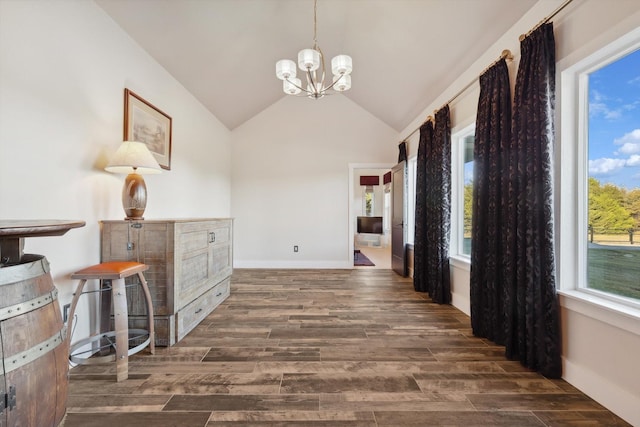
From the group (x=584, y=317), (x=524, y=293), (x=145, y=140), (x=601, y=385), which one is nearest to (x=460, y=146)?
(x=524, y=293)

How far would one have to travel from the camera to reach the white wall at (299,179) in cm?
505

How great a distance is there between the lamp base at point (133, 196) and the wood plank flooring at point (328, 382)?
3.52 feet

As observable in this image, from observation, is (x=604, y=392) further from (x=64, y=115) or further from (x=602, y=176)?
(x=64, y=115)

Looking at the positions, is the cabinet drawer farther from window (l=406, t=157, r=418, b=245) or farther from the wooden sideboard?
window (l=406, t=157, r=418, b=245)

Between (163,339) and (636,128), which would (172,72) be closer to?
(163,339)

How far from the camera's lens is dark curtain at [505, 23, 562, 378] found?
5.45 feet

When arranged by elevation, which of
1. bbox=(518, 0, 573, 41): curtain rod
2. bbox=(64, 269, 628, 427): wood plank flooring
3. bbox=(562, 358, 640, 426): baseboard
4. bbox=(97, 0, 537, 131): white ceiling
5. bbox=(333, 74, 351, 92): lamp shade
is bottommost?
bbox=(64, 269, 628, 427): wood plank flooring

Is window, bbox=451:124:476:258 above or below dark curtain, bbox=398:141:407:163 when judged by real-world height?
below

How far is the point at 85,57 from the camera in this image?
1.93 metres

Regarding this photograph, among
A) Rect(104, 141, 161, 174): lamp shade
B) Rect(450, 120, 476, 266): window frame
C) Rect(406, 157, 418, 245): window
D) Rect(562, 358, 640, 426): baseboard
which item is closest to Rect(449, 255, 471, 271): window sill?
Rect(450, 120, 476, 266): window frame

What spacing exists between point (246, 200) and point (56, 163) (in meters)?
3.41

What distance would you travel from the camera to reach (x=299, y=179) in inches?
200

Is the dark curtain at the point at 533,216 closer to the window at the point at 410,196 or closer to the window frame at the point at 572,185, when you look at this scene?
the window frame at the point at 572,185

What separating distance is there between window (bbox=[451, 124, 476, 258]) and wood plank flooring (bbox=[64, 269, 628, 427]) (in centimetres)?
88
